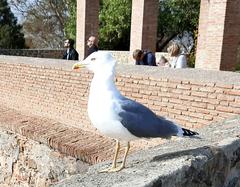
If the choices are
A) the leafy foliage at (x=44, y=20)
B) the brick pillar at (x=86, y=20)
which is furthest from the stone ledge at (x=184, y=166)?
the leafy foliage at (x=44, y=20)

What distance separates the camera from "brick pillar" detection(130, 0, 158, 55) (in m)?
14.1

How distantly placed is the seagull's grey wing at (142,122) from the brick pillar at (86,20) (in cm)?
1415

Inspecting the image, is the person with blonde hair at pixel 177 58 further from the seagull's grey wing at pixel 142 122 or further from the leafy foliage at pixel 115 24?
the leafy foliage at pixel 115 24

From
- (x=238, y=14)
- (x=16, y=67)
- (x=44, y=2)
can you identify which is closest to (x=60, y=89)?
Answer: (x=16, y=67)

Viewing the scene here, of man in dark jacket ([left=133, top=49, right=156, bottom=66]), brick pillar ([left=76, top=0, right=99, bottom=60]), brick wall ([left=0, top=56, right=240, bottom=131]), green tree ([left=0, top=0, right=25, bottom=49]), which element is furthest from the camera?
green tree ([left=0, top=0, right=25, bottom=49])

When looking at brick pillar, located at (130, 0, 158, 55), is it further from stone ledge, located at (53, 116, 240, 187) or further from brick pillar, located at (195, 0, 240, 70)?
stone ledge, located at (53, 116, 240, 187)

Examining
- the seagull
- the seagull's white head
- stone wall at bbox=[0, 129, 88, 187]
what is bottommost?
stone wall at bbox=[0, 129, 88, 187]

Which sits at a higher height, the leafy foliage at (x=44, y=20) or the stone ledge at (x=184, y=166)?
the leafy foliage at (x=44, y=20)

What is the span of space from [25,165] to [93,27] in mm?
10801

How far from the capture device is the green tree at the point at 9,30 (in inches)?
1191

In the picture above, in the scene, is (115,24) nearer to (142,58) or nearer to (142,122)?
(142,58)

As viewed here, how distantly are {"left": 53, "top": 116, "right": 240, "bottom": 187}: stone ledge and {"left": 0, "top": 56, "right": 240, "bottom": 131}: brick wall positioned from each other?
1488mm

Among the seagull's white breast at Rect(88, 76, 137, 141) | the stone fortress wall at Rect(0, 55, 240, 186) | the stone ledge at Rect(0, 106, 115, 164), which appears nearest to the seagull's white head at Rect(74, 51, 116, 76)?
the seagull's white breast at Rect(88, 76, 137, 141)

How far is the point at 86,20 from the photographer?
53.6 ft
